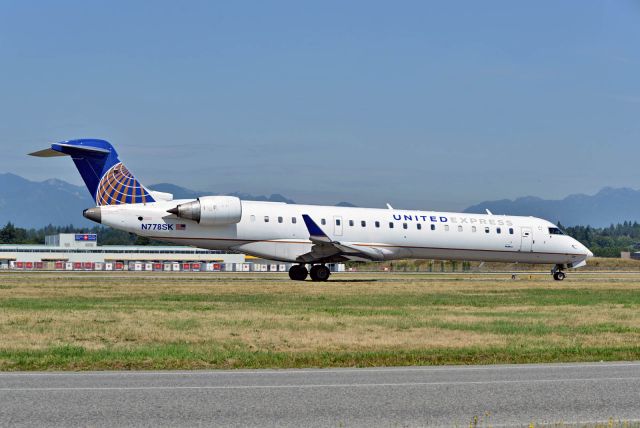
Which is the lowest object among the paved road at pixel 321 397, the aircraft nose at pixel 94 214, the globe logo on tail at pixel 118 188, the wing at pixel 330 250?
the paved road at pixel 321 397

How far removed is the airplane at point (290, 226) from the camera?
137 feet

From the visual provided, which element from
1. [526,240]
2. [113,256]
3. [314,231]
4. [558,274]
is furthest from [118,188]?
[113,256]

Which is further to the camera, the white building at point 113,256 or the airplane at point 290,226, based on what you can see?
the white building at point 113,256

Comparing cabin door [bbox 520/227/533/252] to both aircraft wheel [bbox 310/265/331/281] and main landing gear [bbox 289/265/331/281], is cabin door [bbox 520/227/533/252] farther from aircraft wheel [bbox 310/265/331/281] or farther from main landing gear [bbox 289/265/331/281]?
aircraft wheel [bbox 310/265/331/281]

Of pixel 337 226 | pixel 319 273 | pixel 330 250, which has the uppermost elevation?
pixel 337 226

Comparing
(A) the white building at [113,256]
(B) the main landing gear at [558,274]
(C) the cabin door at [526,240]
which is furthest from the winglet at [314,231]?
(A) the white building at [113,256]

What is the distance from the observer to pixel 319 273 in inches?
1754

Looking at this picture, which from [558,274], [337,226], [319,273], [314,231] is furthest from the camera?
[558,274]

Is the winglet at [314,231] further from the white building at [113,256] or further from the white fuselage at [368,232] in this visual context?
the white building at [113,256]

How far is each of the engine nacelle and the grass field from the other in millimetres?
6766

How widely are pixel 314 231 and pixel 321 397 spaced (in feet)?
106

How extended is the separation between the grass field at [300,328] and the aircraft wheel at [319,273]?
8.89m

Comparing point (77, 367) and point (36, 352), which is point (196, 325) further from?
point (77, 367)

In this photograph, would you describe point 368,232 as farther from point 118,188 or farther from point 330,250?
point 118,188
